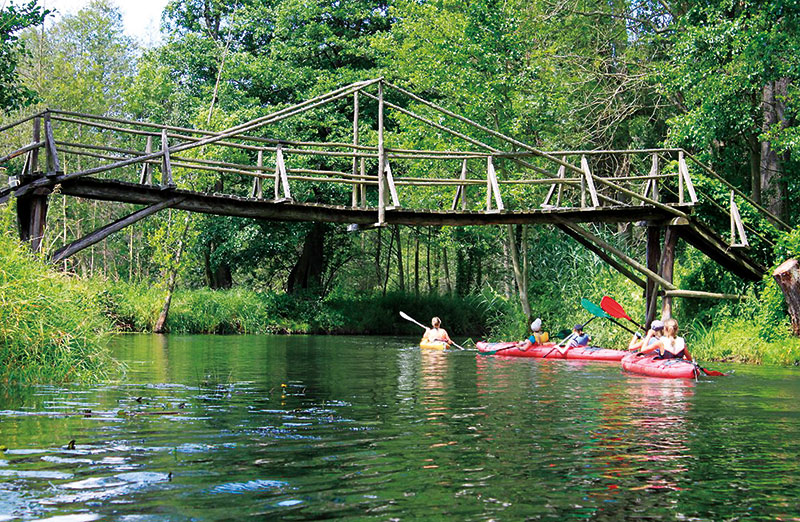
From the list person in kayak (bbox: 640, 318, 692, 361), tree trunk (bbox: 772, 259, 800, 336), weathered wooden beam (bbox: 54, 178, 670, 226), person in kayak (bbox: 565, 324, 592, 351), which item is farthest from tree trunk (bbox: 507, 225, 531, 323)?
person in kayak (bbox: 640, 318, 692, 361)

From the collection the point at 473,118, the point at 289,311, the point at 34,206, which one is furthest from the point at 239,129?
the point at 289,311

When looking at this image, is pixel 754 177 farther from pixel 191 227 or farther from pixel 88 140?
pixel 88 140

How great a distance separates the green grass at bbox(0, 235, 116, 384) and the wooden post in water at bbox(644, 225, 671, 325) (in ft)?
39.2

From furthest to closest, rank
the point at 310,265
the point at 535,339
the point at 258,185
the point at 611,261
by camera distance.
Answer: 1. the point at 310,265
2. the point at 611,261
3. the point at 535,339
4. the point at 258,185

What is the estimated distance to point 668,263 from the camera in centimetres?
1816

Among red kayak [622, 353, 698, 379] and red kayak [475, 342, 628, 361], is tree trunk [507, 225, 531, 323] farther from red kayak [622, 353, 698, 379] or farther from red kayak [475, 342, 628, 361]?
red kayak [622, 353, 698, 379]

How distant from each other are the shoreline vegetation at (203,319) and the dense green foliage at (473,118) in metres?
0.07

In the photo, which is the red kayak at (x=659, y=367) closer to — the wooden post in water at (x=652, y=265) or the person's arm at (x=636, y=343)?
the person's arm at (x=636, y=343)

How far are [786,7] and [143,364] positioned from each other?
1304 centimetres

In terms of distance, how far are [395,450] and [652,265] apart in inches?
530

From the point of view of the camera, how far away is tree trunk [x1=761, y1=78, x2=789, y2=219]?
62.0ft

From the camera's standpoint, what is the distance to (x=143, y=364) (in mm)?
13703

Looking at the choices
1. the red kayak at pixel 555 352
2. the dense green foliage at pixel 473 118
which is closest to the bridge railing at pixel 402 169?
the dense green foliage at pixel 473 118

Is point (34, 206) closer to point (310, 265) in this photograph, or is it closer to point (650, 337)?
point (650, 337)
